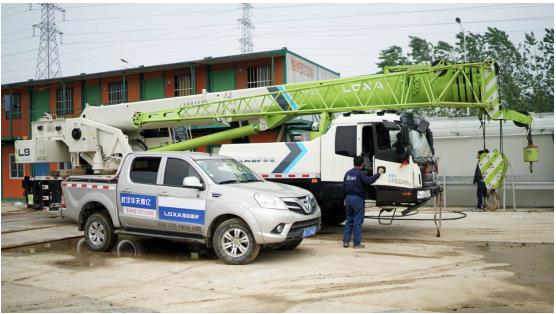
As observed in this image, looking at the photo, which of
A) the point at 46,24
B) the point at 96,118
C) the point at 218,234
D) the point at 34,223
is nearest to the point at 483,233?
the point at 218,234

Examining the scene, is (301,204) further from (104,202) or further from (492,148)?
(492,148)

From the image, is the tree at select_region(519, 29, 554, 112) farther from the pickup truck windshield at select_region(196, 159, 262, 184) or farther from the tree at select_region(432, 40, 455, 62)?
the pickup truck windshield at select_region(196, 159, 262, 184)

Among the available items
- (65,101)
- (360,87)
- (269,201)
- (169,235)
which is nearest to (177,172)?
(169,235)

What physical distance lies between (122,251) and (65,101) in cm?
1718

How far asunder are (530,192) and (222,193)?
1315 centimetres

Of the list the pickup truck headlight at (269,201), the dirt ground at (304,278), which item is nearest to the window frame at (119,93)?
the dirt ground at (304,278)

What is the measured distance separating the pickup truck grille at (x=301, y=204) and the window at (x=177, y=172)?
1640 millimetres

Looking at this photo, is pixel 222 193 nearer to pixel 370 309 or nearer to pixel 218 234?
pixel 218 234

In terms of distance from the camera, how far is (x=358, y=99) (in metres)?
11.2

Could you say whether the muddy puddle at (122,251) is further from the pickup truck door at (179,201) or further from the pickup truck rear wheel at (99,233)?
the pickup truck door at (179,201)

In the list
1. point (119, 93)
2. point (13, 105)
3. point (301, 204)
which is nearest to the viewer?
point (301, 204)

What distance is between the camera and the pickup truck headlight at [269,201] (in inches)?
308

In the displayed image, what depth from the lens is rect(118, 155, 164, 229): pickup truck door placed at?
8641mm

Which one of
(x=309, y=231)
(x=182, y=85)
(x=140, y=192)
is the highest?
(x=182, y=85)
